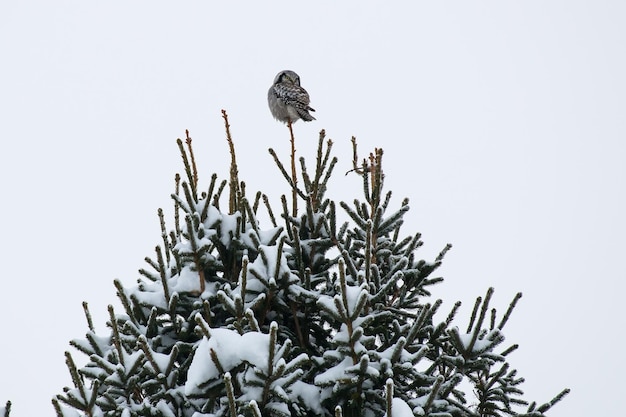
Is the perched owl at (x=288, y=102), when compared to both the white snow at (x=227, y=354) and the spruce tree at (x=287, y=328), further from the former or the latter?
the white snow at (x=227, y=354)

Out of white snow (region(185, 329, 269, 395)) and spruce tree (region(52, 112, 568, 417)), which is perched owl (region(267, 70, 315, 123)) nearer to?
spruce tree (region(52, 112, 568, 417))

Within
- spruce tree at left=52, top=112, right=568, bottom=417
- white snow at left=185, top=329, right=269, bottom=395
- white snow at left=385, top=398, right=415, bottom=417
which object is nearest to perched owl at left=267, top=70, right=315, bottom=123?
spruce tree at left=52, top=112, right=568, bottom=417

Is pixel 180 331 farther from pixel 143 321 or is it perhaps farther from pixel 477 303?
pixel 477 303

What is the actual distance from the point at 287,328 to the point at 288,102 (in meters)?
4.51

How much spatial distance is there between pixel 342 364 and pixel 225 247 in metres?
1.42

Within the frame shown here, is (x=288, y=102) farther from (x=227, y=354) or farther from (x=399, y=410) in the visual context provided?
(x=399, y=410)

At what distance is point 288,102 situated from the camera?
8766 mm

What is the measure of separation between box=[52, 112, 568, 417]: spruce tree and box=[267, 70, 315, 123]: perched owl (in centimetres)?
326

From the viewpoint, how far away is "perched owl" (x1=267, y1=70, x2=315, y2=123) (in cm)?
876

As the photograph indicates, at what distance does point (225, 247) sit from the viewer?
5016 millimetres

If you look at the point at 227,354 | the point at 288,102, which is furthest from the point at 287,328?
the point at 288,102

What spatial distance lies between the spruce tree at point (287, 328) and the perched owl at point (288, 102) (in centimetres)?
326

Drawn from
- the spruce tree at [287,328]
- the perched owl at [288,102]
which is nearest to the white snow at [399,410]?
the spruce tree at [287,328]

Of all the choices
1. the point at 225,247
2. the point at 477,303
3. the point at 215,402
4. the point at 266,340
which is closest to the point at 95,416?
the point at 215,402
